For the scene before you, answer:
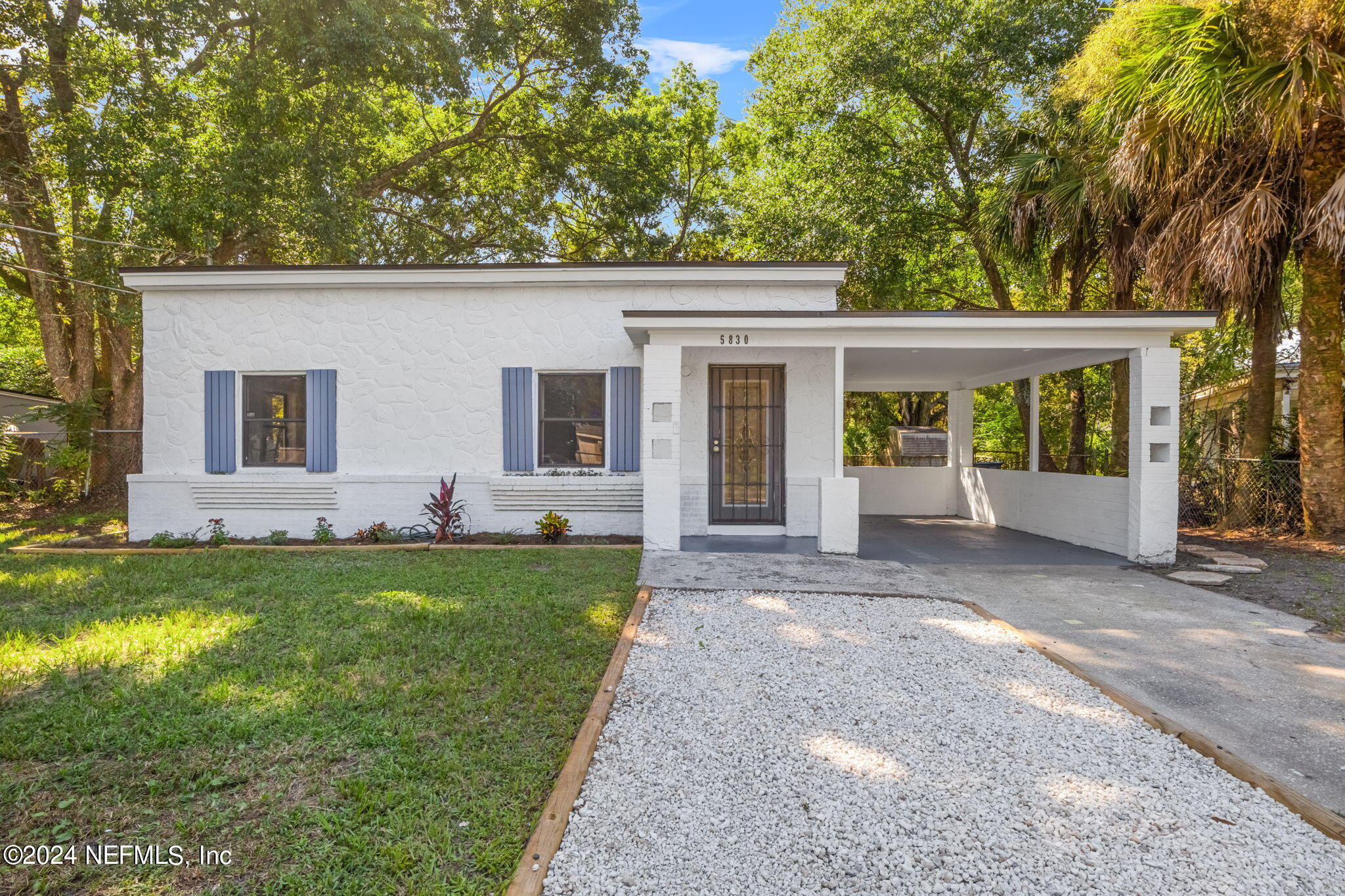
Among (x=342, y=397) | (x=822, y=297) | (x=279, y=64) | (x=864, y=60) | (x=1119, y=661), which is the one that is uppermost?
(x=864, y=60)

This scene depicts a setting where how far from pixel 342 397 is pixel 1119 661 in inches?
336

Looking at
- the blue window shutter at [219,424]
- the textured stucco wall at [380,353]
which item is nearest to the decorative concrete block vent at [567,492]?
the textured stucco wall at [380,353]

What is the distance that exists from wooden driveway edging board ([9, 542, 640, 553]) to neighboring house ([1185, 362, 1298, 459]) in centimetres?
974

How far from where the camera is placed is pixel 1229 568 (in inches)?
266

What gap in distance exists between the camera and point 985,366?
9516 millimetres

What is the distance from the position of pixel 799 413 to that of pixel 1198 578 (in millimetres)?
4416

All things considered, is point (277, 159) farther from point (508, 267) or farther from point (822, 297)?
point (822, 297)

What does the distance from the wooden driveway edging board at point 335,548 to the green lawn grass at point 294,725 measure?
5.74 feet

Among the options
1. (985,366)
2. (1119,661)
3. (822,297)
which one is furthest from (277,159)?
(1119,661)

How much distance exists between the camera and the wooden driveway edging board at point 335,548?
7449 millimetres

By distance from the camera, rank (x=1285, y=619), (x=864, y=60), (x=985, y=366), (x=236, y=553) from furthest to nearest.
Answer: (x=864, y=60)
(x=985, y=366)
(x=236, y=553)
(x=1285, y=619)

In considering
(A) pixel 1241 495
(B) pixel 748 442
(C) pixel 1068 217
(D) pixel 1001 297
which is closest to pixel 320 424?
(B) pixel 748 442

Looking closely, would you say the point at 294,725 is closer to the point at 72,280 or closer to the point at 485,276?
the point at 485,276

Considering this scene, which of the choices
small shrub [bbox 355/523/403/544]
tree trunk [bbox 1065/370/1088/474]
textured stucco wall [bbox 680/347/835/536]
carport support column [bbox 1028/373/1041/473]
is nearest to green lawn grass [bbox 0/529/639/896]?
small shrub [bbox 355/523/403/544]
